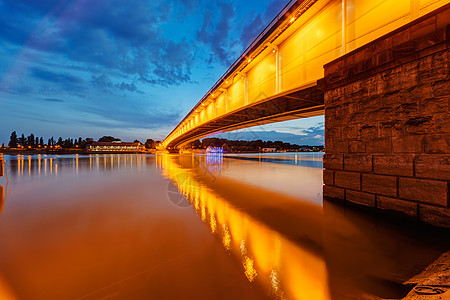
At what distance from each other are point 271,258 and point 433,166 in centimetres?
418

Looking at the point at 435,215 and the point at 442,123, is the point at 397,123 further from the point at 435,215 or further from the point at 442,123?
the point at 435,215

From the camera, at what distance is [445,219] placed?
12.9ft

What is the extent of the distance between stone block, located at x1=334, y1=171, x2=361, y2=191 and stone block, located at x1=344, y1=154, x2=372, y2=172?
17 cm

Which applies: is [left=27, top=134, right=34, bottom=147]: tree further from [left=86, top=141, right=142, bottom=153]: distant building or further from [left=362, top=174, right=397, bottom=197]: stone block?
[left=362, top=174, right=397, bottom=197]: stone block

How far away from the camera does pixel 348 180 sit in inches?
237

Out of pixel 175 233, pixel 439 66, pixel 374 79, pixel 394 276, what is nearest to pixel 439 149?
pixel 439 66

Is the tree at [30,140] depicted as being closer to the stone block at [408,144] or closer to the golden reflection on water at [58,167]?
the golden reflection on water at [58,167]

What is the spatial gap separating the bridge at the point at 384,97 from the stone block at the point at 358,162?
0.09ft

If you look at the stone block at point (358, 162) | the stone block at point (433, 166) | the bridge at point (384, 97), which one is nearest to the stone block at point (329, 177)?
the bridge at point (384, 97)

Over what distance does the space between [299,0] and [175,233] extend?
33.1 ft

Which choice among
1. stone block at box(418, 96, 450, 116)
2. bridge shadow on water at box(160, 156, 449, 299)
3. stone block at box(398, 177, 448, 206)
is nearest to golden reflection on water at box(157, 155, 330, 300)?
bridge shadow on water at box(160, 156, 449, 299)

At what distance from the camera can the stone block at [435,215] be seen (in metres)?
3.92

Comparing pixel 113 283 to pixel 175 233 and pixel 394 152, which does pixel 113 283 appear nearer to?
pixel 175 233

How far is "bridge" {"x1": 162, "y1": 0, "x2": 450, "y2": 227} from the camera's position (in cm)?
413
